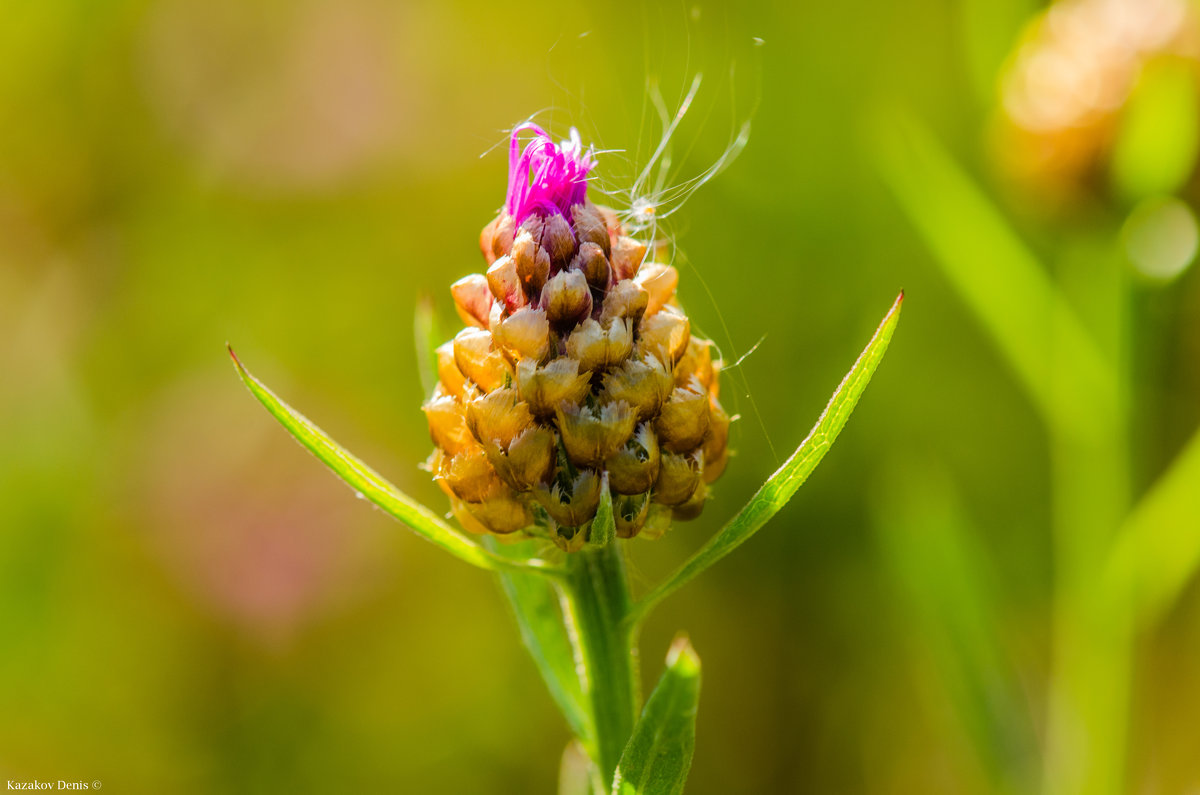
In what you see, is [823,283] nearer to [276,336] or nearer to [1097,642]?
[1097,642]

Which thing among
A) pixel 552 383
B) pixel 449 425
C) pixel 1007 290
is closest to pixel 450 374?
pixel 449 425

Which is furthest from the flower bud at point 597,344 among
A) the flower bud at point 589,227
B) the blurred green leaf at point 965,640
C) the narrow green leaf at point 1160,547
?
the narrow green leaf at point 1160,547

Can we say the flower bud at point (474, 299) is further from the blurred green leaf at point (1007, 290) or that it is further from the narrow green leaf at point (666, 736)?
the blurred green leaf at point (1007, 290)

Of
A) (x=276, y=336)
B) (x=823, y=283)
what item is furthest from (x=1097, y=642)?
(x=276, y=336)

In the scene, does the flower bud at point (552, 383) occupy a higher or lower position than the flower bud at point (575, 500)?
higher

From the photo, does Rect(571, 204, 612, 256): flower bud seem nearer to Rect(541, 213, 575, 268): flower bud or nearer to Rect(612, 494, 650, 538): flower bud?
Rect(541, 213, 575, 268): flower bud
